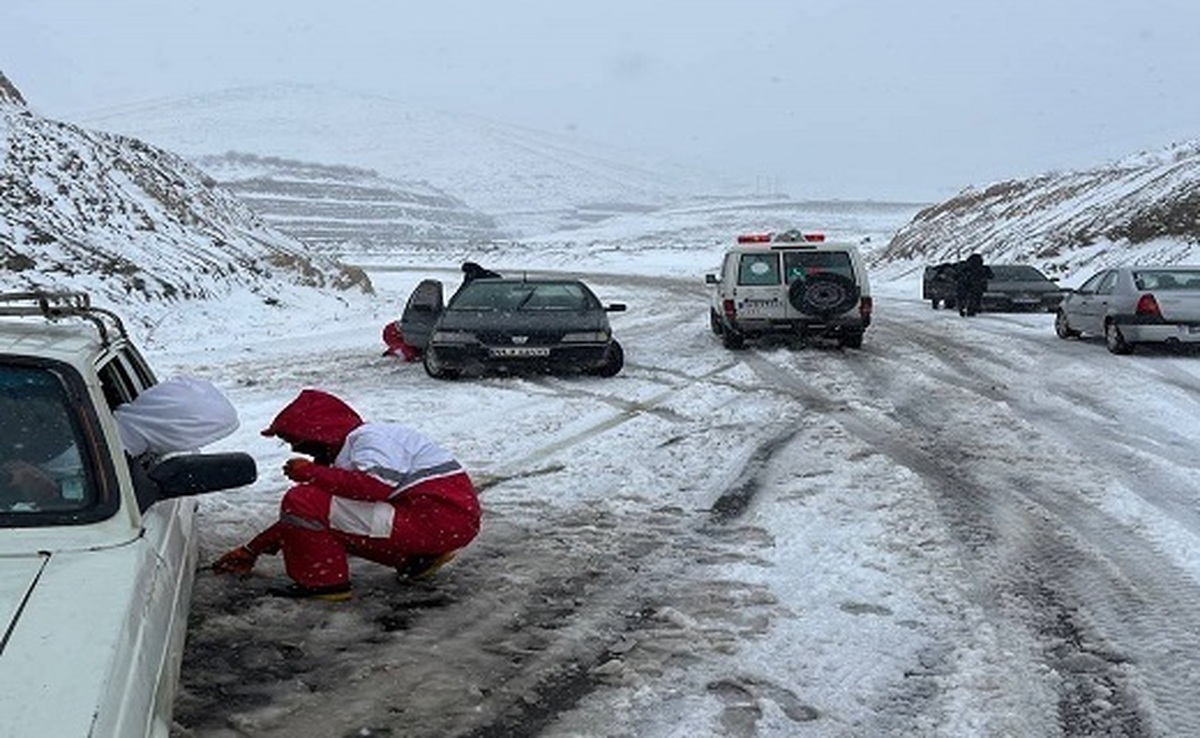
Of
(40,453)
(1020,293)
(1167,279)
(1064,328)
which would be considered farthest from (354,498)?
(1020,293)

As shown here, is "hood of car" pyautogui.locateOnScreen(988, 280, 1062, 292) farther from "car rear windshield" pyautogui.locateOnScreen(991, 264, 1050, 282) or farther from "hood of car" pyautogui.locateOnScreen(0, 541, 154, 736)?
"hood of car" pyautogui.locateOnScreen(0, 541, 154, 736)

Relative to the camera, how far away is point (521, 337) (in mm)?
13531

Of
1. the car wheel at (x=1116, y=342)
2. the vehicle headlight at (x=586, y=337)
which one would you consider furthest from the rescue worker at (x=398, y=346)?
the car wheel at (x=1116, y=342)

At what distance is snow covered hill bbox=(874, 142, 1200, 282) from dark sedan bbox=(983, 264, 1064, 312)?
267 inches

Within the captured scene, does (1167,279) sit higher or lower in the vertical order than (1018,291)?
higher

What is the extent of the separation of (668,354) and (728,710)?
41.3 feet

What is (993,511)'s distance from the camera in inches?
287

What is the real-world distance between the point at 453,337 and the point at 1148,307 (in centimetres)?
906

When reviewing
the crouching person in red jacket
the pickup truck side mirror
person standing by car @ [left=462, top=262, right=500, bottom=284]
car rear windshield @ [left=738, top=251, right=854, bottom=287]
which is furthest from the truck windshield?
car rear windshield @ [left=738, top=251, right=854, bottom=287]

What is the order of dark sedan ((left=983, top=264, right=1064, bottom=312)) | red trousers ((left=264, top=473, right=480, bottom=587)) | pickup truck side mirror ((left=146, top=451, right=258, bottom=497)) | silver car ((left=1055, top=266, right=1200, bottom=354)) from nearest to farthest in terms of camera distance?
pickup truck side mirror ((left=146, top=451, right=258, bottom=497)), red trousers ((left=264, top=473, right=480, bottom=587)), silver car ((left=1055, top=266, right=1200, bottom=354)), dark sedan ((left=983, top=264, right=1064, bottom=312))

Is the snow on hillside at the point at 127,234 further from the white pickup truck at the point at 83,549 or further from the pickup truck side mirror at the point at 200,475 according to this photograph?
the pickup truck side mirror at the point at 200,475

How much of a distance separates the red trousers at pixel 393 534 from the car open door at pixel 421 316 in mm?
9679

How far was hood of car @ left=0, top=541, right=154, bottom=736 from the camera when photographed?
229cm

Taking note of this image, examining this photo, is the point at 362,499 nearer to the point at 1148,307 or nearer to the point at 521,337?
the point at 521,337
